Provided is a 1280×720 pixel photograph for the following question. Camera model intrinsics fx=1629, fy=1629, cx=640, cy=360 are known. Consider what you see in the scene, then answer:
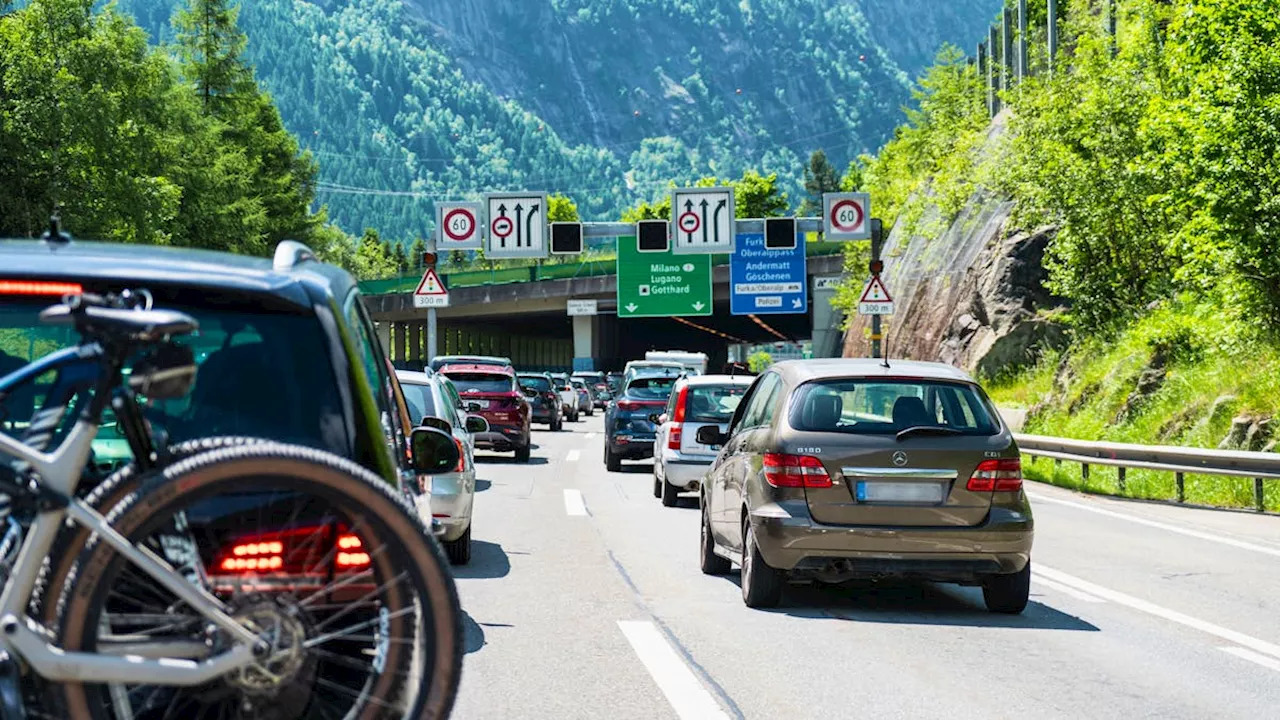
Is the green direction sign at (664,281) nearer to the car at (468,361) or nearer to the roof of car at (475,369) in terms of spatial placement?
the car at (468,361)

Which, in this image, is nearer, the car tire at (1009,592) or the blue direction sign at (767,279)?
the car tire at (1009,592)

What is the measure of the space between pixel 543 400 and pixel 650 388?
17.2m

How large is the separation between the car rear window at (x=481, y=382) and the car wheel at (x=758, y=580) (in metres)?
18.7

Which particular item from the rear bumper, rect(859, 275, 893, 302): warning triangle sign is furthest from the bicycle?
rect(859, 275, 893, 302): warning triangle sign

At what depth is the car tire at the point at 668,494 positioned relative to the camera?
1894 cm

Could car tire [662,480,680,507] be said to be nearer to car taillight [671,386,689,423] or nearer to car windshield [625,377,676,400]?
car taillight [671,386,689,423]

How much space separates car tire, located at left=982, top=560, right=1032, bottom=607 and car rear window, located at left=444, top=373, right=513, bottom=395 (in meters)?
19.1

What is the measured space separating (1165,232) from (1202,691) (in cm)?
2312

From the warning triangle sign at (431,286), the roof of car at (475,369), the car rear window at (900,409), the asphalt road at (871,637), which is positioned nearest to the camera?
the asphalt road at (871,637)

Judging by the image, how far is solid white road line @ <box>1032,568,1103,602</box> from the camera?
35.7 feet

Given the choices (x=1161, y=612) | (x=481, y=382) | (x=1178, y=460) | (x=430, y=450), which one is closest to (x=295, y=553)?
(x=430, y=450)

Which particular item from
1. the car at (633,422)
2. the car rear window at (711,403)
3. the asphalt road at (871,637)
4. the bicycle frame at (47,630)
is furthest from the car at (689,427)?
the bicycle frame at (47,630)

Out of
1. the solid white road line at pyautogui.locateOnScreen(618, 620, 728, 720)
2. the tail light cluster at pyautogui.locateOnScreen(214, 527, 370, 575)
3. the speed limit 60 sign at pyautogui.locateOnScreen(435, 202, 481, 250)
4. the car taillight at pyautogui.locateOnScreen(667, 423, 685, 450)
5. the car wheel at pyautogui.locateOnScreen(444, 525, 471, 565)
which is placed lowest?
the car wheel at pyautogui.locateOnScreen(444, 525, 471, 565)

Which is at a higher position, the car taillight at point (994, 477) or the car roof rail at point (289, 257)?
the car roof rail at point (289, 257)
